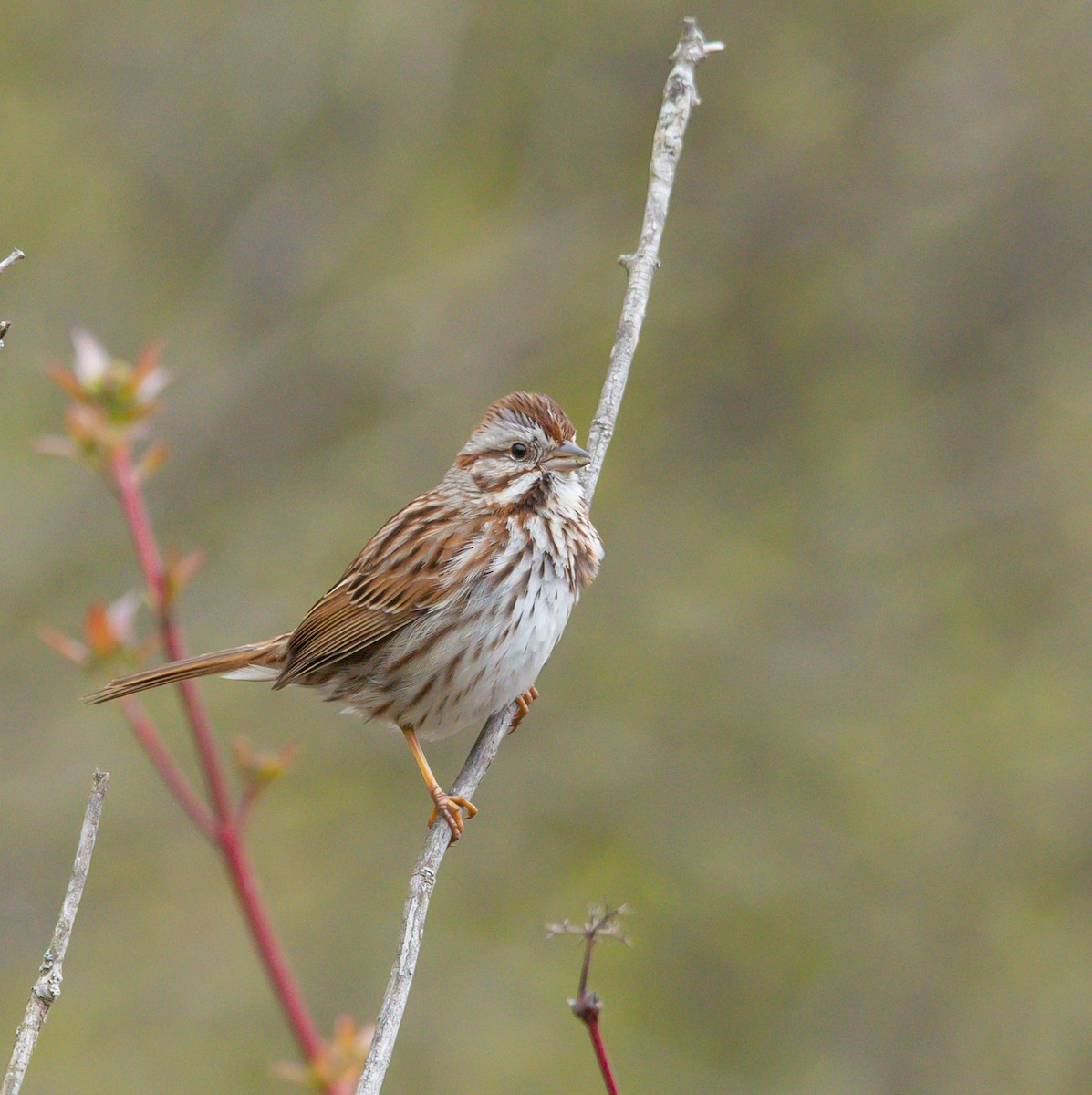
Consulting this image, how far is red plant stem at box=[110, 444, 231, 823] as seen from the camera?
263 cm

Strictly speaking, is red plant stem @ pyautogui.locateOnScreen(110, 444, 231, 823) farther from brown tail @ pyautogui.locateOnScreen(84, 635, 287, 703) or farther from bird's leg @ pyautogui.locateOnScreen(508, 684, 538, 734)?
bird's leg @ pyautogui.locateOnScreen(508, 684, 538, 734)


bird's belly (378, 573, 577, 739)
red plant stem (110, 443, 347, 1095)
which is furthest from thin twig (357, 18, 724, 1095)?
red plant stem (110, 443, 347, 1095)

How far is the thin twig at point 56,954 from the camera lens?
2.33 meters

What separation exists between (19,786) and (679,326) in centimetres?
454

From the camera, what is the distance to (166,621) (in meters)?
2.83

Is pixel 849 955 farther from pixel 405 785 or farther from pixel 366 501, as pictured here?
pixel 366 501

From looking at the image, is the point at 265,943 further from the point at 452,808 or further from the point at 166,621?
the point at 452,808

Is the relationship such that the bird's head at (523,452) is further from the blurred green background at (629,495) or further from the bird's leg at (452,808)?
the blurred green background at (629,495)

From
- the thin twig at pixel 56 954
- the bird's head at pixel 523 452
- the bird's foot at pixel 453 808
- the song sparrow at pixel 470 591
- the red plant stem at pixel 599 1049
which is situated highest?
the bird's head at pixel 523 452

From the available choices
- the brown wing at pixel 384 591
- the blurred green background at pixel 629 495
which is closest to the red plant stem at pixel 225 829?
the brown wing at pixel 384 591

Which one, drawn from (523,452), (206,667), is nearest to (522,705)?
(523,452)

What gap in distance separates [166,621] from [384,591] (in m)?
2.08

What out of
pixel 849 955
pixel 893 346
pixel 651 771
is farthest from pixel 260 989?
pixel 893 346

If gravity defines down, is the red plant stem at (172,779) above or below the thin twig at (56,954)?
above
